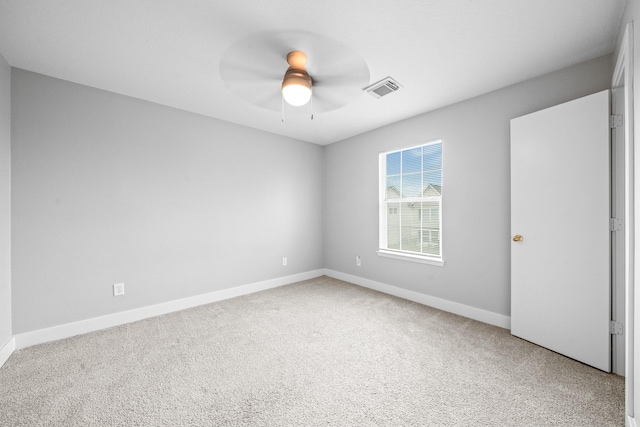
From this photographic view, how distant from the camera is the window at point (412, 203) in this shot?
128 inches

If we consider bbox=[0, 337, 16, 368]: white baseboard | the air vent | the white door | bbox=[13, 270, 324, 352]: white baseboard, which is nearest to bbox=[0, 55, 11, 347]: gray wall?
bbox=[0, 337, 16, 368]: white baseboard

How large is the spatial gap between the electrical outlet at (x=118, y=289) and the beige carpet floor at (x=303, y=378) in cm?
36

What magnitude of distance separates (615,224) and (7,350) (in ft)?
16.1

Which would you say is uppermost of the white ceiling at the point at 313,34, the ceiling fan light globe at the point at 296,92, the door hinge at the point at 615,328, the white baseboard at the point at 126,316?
the white ceiling at the point at 313,34

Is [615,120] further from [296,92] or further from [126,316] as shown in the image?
[126,316]

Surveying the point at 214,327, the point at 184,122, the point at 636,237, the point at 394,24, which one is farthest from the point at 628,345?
the point at 184,122

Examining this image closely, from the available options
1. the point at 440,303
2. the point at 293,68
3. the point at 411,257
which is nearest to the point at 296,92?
the point at 293,68

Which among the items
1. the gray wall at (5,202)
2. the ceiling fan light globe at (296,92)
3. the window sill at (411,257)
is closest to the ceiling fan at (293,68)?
the ceiling fan light globe at (296,92)

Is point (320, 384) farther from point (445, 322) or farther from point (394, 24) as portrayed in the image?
point (394, 24)

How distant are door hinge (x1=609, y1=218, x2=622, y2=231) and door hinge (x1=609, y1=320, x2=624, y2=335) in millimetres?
704

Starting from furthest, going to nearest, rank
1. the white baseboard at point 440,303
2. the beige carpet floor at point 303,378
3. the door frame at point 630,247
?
1. the white baseboard at point 440,303
2. the beige carpet floor at point 303,378
3. the door frame at point 630,247

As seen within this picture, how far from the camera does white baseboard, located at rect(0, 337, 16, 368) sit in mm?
1981

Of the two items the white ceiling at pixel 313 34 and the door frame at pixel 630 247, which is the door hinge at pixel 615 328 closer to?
the door frame at pixel 630 247

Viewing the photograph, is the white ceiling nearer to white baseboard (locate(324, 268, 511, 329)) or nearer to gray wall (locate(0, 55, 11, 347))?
gray wall (locate(0, 55, 11, 347))
